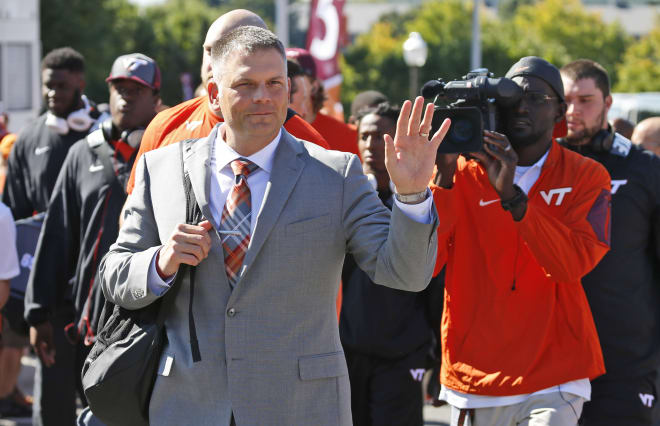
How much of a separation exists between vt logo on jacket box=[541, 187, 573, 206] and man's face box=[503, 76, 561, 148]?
0.22 meters

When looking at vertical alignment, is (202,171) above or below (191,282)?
above

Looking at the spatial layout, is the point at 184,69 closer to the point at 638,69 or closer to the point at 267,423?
the point at 638,69

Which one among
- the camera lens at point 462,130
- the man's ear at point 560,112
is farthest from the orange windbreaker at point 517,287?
the camera lens at point 462,130

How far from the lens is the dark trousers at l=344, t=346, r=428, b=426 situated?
19.0 feet

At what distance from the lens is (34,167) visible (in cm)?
713

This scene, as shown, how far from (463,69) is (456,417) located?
53.4 metres

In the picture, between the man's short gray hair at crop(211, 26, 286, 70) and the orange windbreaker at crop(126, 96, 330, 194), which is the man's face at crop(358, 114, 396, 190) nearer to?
the orange windbreaker at crop(126, 96, 330, 194)

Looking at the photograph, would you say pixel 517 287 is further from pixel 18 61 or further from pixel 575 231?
pixel 18 61

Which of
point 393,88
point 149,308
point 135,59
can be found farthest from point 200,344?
point 393,88

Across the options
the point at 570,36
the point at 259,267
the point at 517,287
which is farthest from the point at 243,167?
the point at 570,36

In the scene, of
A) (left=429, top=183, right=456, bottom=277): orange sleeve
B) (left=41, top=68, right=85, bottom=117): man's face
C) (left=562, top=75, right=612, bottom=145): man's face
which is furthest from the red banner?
(left=429, top=183, right=456, bottom=277): orange sleeve

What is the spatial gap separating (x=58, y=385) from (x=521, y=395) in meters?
3.06

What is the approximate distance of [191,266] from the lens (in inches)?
129

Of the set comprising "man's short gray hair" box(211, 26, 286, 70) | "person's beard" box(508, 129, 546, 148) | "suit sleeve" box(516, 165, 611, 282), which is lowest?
"suit sleeve" box(516, 165, 611, 282)
